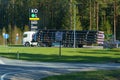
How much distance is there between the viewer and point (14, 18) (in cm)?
13088

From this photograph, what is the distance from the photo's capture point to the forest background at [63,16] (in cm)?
10744

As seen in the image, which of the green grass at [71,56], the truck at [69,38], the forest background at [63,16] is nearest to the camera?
the green grass at [71,56]

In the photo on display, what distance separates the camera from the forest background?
107438 millimetres

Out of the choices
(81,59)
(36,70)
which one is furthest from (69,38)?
(36,70)

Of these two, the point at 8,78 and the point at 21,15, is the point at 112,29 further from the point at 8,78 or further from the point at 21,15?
the point at 8,78

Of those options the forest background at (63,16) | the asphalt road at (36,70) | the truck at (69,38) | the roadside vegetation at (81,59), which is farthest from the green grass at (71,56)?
the forest background at (63,16)

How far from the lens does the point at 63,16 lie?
113000 mm

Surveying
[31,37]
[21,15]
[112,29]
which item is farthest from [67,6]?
[31,37]

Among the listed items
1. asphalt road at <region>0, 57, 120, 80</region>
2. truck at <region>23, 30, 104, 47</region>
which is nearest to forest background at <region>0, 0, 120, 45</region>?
truck at <region>23, 30, 104, 47</region>

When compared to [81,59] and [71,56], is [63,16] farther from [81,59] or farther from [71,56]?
[81,59]

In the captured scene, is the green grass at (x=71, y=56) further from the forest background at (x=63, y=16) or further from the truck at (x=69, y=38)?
the forest background at (x=63, y=16)

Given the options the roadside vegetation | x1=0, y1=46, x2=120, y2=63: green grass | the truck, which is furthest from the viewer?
the truck

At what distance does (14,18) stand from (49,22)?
14.0 metres

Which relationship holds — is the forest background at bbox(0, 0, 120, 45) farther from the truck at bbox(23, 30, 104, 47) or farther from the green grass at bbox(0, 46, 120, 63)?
the green grass at bbox(0, 46, 120, 63)
